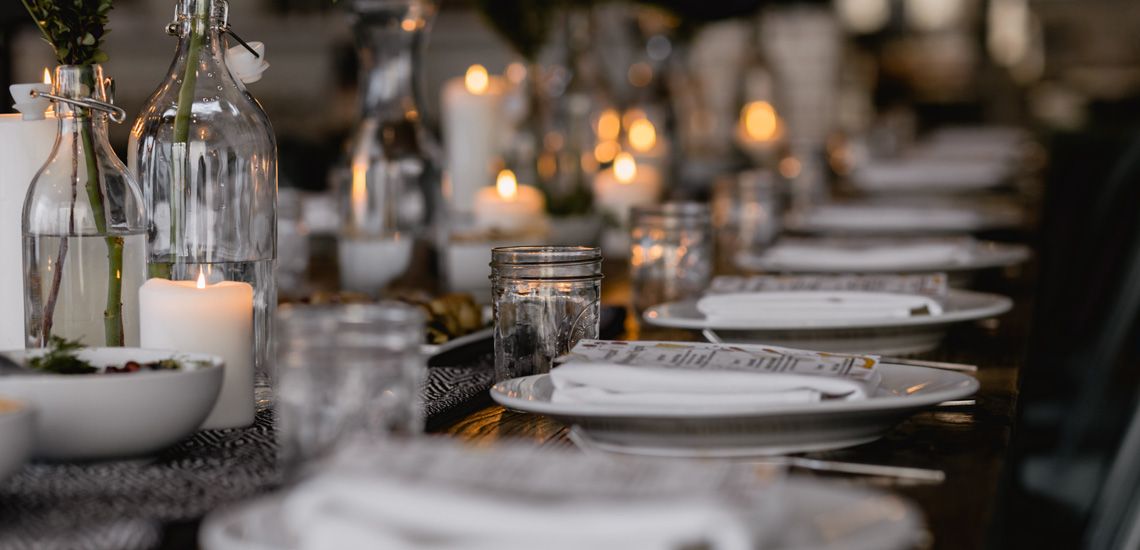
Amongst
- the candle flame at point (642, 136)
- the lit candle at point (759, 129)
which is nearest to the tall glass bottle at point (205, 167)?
the candle flame at point (642, 136)

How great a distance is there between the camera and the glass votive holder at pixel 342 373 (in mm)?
583

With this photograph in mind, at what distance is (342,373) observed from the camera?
59cm

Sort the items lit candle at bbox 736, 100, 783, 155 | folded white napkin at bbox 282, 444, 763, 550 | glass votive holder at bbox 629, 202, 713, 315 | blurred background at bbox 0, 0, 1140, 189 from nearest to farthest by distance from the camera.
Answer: folded white napkin at bbox 282, 444, 763, 550 → glass votive holder at bbox 629, 202, 713, 315 → blurred background at bbox 0, 0, 1140, 189 → lit candle at bbox 736, 100, 783, 155

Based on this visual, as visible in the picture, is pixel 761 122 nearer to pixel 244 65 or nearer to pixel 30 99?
pixel 244 65

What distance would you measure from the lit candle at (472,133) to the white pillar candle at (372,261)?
0.62 m

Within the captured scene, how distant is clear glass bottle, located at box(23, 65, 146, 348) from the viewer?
0.85 metres

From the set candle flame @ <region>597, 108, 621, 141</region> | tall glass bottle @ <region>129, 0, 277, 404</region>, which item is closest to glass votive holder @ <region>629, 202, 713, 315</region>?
tall glass bottle @ <region>129, 0, 277, 404</region>

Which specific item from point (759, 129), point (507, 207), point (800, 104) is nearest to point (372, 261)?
point (507, 207)

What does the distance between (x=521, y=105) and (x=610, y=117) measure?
13.8 inches

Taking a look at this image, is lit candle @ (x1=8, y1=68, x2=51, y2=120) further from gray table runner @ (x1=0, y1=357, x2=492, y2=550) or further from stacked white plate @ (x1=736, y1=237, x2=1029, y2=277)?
stacked white plate @ (x1=736, y1=237, x2=1029, y2=277)

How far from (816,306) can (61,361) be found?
620 mm

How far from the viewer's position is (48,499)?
0.65 meters

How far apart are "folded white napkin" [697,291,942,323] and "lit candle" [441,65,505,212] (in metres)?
1.21

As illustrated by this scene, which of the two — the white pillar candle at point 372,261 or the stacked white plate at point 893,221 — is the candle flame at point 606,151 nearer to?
the stacked white plate at point 893,221
